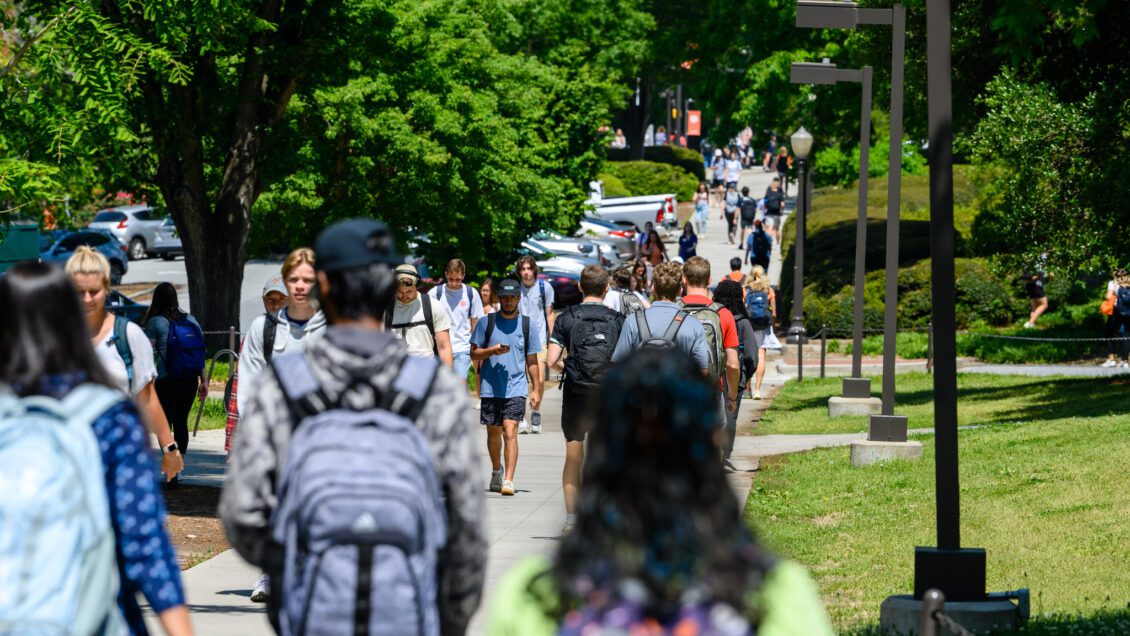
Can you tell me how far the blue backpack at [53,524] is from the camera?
3527mm

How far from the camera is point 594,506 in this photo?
2617 mm

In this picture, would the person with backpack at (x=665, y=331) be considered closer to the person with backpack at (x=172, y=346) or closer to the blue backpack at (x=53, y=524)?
the person with backpack at (x=172, y=346)

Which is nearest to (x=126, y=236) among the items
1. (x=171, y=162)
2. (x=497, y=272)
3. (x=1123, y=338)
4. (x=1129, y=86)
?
(x=497, y=272)

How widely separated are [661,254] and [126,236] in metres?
21.2

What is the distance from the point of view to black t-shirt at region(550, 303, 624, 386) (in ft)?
33.2

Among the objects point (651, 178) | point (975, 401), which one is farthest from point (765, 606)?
point (651, 178)

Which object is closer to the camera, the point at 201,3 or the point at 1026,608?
the point at 1026,608

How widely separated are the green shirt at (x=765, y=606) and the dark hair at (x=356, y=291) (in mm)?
1139

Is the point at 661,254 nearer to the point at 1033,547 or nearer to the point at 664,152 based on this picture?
the point at 1033,547

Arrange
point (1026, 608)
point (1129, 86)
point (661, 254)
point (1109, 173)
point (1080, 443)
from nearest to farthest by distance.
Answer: point (1026, 608) → point (1080, 443) → point (1129, 86) → point (1109, 173) → point (661, 254)

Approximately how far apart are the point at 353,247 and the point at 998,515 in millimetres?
7912

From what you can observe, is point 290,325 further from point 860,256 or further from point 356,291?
point 860,256

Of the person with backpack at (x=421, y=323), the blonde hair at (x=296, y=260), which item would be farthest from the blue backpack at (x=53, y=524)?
the person with backpack at (x=421, y=323)

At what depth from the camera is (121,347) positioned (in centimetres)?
721
